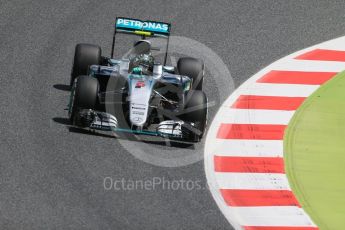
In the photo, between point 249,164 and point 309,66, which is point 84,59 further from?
point 309,66

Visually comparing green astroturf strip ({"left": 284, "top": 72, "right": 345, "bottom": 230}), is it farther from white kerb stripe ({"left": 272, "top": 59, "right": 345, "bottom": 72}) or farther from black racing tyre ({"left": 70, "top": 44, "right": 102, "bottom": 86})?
black racing tyre ({"left": 70, "top": 44, "right": 102, "bottom": 86})

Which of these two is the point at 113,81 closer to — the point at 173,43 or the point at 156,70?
the point at 156,70

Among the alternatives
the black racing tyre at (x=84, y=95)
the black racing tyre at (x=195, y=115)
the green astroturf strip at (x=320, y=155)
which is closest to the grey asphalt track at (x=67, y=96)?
the black racing tyre at (x=195, y=115)

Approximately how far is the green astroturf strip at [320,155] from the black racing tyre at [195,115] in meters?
1.43

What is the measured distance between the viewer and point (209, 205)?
12.3m

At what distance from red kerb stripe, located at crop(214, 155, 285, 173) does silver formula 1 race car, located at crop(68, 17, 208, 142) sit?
0.58 m

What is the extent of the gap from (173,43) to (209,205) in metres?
5.37

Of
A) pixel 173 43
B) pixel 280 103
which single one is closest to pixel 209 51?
pixel 173 43

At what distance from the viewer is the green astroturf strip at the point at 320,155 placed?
1262 cm

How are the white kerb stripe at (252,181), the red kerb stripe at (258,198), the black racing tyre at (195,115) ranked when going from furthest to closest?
1. the black racing tyre at (195,115)
2. the white kerb stripe at (252,181)
3. the red kerb stripe at (258,198)

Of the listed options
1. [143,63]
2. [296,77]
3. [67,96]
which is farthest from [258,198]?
[296,77]

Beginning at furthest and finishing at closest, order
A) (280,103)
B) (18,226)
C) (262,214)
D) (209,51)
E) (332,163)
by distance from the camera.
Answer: (209,51) → (280,103) → (332,163) → (262,214) → (18,226)

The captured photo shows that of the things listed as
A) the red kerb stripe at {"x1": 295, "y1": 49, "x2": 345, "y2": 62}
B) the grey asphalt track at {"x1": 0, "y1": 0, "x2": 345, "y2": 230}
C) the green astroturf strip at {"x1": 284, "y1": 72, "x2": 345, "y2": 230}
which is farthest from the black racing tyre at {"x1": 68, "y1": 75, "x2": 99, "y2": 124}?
the red kerb stripe at {"x1": 295, "y1": 49, "x2": 345, "y2": 62}

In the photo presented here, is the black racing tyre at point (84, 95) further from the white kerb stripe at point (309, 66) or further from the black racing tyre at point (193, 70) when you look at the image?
the white kerb stripe at point (309, 66)
